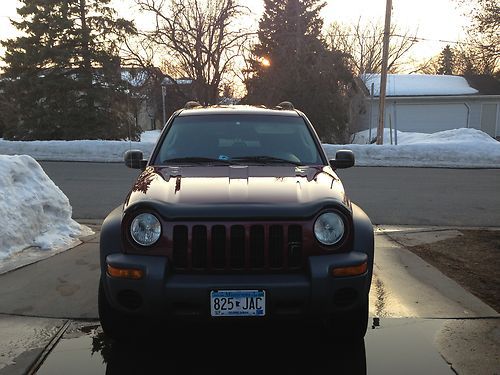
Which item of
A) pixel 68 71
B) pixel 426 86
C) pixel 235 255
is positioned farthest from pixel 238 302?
pixel 426 86

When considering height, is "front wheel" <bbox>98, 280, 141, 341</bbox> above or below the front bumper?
below

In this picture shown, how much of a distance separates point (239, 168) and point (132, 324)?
55.5 inches

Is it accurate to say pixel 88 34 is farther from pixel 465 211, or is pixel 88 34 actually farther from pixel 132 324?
pixel 132 324

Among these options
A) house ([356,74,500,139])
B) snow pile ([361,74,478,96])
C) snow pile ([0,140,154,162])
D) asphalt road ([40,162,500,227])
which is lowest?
asphalt road ([40,162,500,227])

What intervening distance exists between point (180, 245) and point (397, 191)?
8.63m

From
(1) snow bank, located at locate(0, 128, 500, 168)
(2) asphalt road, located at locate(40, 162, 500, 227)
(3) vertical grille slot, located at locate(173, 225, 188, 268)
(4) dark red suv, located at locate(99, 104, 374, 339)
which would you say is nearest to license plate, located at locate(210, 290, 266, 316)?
(4) dark red suv, located at locate(99, 104, 374, 339)

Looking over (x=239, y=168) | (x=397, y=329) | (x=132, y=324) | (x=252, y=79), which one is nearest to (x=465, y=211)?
(x=397, y=329)

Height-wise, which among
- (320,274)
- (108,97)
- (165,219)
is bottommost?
(320,274)

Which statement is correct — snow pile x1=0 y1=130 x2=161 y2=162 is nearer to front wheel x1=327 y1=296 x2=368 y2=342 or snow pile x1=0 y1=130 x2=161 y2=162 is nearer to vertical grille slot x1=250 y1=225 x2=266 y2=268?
front wheel x1=327 y1=296 x2=368 y2=342

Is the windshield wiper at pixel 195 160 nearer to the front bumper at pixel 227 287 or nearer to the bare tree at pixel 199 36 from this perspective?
the front bumper at pixel 227 287

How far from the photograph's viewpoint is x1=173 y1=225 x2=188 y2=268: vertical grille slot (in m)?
2.96

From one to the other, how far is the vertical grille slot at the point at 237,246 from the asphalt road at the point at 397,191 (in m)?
5.28

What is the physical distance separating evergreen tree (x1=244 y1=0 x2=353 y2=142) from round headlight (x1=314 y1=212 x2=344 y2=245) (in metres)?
22.8

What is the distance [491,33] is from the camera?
17062 mm
